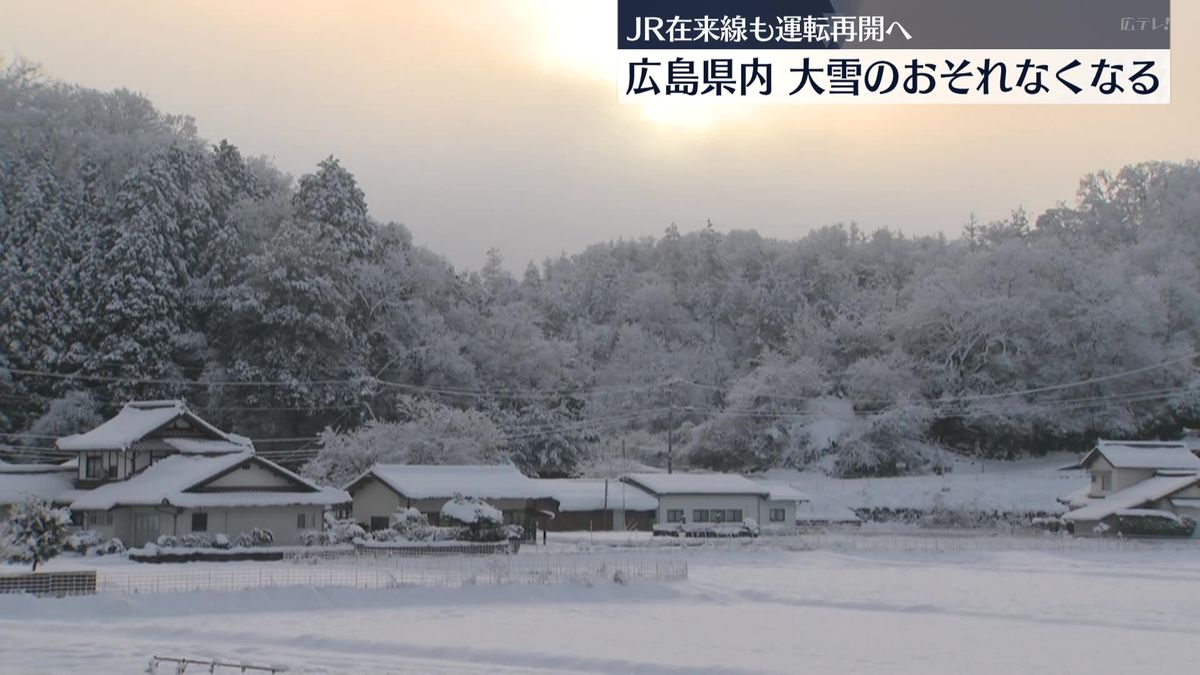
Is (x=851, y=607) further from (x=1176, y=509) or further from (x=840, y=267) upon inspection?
(x=840, y=267)

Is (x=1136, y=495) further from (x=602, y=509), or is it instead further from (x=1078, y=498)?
(x=602, y=509)

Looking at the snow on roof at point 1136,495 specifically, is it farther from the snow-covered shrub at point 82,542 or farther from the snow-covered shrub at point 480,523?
the snow-covered shrub at point 82,542

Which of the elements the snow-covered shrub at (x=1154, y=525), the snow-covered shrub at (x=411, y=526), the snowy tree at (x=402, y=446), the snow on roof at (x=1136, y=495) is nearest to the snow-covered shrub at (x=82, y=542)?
the snow-covered shrub at (x=411, y=526)

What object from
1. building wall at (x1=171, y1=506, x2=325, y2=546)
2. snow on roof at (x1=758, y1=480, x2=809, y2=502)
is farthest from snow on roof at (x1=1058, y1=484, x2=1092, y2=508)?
building wall at (x1=171, y1=506, x2=325, y2=546)

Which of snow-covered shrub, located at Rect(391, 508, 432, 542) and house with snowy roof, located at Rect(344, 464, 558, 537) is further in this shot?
house with snowy roof, located at Rect(344, 464, 558, 537)

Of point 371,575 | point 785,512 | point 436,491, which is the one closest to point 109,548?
point 436,491

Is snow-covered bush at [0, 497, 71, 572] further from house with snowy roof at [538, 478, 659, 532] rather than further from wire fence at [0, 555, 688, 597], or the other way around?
house with snowy roof at [538, 478, 659, 532]

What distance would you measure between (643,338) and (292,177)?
2554cm

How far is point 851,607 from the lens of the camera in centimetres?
2717

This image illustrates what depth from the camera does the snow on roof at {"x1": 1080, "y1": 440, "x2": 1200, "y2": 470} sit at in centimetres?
5681

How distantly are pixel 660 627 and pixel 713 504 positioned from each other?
33120 mm

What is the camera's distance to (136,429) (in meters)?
44.9

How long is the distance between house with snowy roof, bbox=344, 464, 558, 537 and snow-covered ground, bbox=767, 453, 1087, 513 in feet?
61.7

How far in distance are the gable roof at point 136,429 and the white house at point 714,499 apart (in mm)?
18356
